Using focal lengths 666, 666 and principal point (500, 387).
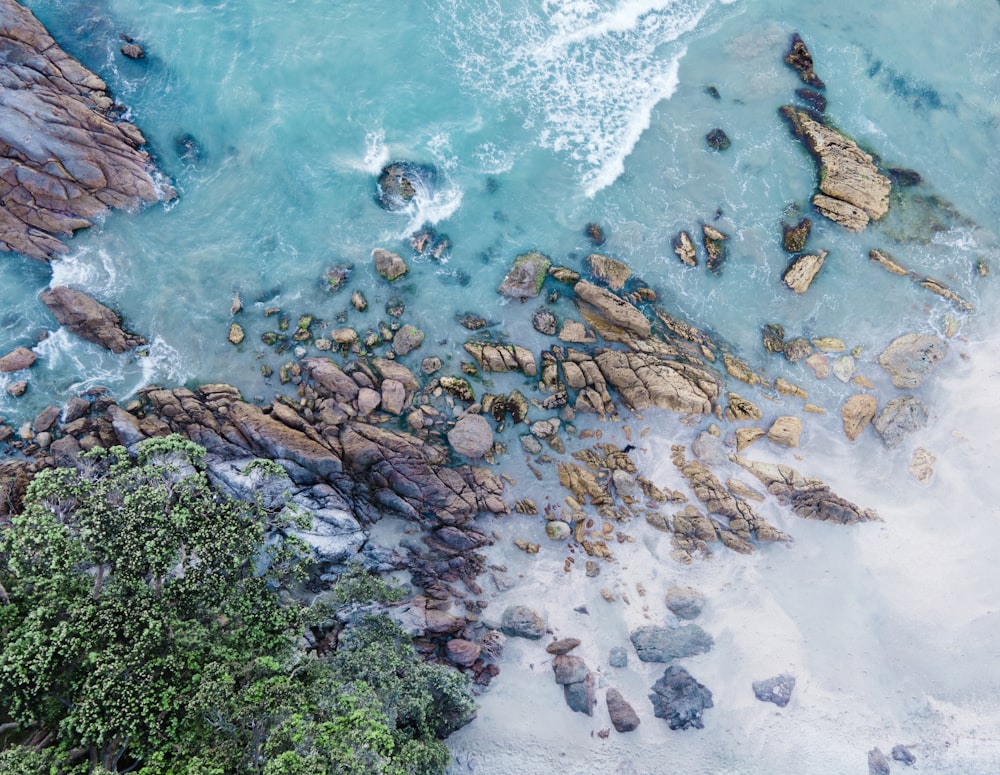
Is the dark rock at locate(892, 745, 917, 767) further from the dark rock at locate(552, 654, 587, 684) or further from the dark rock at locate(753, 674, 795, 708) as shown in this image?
the dark rock at locate(552, 654, 587, 684)

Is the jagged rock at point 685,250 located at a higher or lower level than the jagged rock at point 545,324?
higher

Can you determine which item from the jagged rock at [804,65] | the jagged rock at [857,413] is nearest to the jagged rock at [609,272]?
the jagged rock at [857,413]

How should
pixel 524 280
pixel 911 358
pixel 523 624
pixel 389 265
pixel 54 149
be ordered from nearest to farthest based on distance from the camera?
1. pixel 523 624
2. pixel 54 149
3. pixel 389 265
4. pixel 524 280
5. pixel 911 358

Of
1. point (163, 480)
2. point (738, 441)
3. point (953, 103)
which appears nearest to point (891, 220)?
point (953, 103)

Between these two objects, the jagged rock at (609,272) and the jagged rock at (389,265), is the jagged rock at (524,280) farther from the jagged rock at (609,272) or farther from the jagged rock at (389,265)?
the jagged rock at (389,265)

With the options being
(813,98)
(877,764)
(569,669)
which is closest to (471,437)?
(569,669)

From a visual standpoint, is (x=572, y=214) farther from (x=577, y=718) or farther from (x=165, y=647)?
(x=165, y=647)

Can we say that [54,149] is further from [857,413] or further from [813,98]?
[857,413]
